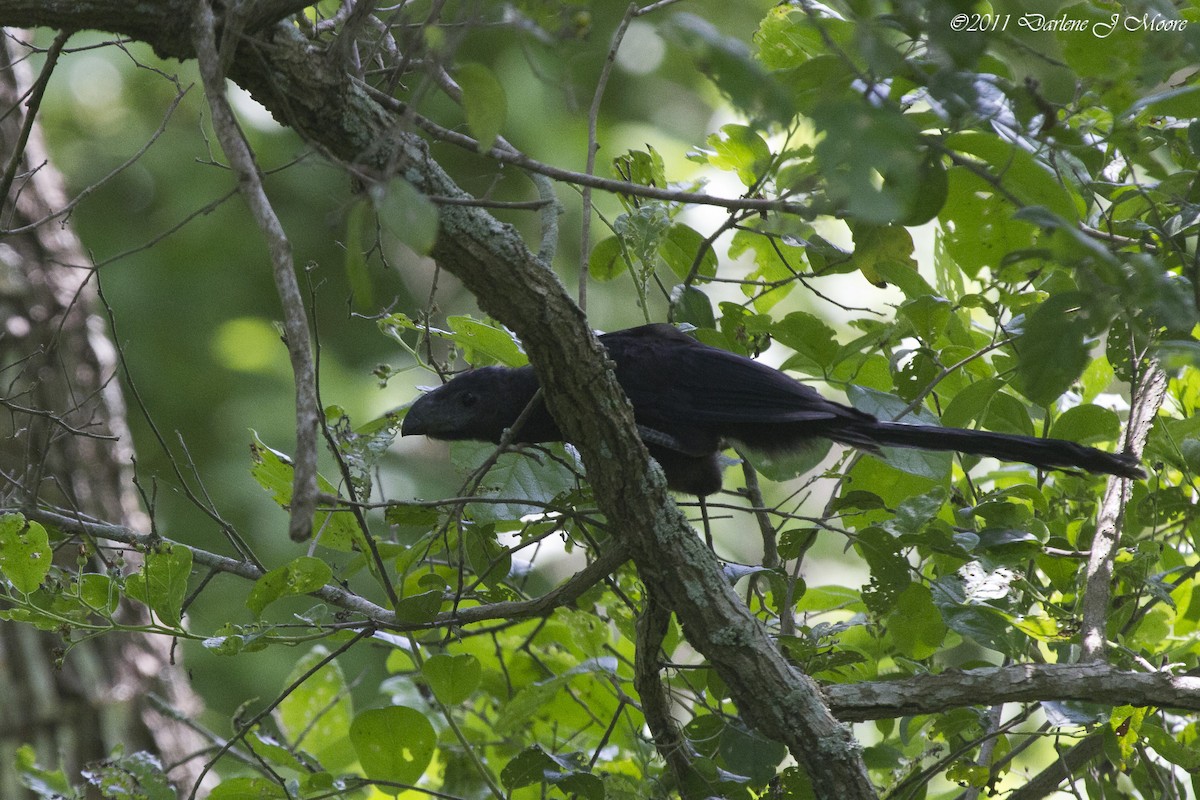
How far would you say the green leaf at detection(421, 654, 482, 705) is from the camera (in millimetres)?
2012

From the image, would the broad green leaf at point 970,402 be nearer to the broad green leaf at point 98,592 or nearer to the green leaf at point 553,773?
the green leaf at point 553,773

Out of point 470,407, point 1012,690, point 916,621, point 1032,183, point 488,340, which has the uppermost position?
point 470,407

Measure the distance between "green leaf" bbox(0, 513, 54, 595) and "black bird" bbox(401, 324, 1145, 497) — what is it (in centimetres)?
94

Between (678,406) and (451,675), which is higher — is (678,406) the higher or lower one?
the higher one

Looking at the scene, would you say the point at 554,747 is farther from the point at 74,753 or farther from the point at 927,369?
the point at 74,753

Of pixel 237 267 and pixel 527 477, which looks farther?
pixel 237 267

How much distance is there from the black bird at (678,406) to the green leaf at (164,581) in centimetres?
83

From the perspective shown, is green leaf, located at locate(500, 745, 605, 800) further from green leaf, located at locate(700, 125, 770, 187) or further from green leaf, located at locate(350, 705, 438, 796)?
green leaf, located at locate(700, 125, 770, 187)

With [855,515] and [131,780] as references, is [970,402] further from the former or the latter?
[131,780]

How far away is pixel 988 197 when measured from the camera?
1860mm

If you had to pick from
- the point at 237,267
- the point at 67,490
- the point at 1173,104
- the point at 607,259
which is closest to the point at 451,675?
the point at 607,259

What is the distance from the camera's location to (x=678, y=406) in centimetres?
263

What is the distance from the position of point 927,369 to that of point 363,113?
1.34 metres

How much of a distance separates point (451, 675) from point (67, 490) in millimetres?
1830
